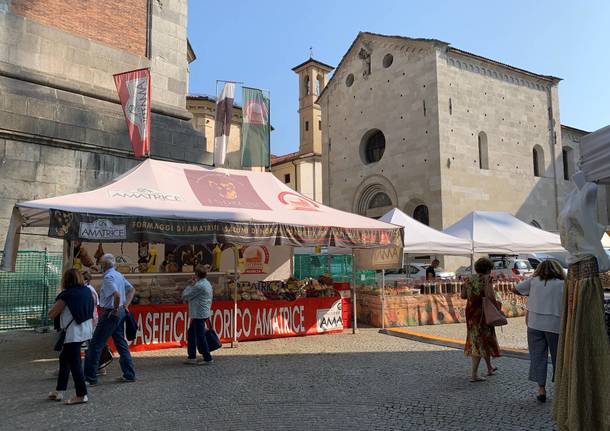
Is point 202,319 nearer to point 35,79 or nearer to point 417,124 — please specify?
point 35,79

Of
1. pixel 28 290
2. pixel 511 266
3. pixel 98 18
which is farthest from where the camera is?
pixel 511 266

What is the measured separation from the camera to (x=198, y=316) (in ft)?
25.4

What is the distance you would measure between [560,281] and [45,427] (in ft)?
18.9

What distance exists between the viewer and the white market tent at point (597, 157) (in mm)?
3783

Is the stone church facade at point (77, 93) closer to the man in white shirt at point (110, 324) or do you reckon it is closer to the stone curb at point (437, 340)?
the man in white shirt at point (110, 324)

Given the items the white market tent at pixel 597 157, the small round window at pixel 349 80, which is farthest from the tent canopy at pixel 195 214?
the small round window at pixel 349 80

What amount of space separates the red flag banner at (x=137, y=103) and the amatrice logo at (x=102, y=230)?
467 centimetres

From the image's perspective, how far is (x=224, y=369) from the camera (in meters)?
7.40

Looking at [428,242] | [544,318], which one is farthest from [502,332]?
[544,318]

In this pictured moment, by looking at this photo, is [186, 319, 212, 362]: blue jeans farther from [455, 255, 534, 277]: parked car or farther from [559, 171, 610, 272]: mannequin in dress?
[455, 255, 534, 277]: parked car

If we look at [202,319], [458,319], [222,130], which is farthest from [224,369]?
[458,319]

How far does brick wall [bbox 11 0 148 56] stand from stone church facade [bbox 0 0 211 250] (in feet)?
0.10

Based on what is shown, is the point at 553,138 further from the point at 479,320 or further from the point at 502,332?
the point at 479,320

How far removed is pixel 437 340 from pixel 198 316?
4964mm
